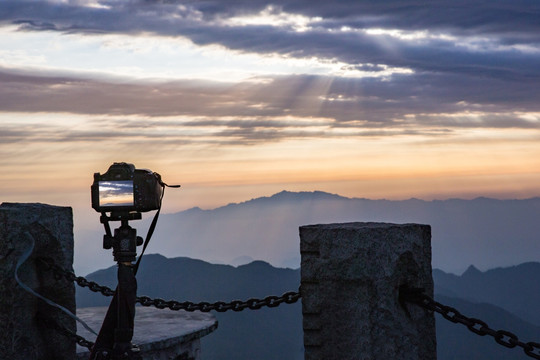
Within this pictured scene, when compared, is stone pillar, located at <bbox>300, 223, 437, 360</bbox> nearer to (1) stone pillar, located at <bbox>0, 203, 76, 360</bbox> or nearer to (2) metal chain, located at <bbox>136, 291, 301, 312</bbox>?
(2) metal chain, located at <bbox>136, 291, 301, 312</bbox>

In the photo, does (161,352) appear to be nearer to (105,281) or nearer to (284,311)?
(105,281)

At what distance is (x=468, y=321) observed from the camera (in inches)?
159

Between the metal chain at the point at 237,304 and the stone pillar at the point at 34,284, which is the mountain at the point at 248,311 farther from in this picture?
the metal chain at the point at 237,304

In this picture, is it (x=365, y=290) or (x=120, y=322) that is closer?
(x=365, y=290)

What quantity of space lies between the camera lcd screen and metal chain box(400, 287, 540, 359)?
6.74ft

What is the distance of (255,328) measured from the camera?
343ft

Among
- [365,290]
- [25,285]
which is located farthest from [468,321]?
[25,285]

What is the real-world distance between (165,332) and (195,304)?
353cm

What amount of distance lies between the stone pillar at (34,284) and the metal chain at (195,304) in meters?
0.12

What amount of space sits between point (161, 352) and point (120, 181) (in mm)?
3832

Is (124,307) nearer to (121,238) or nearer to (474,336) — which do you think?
(121,238)

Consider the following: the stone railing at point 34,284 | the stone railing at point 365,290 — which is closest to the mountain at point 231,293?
the stone railing at point 34,284

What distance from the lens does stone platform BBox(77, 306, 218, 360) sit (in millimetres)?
8258

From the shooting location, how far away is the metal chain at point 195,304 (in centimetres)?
464
